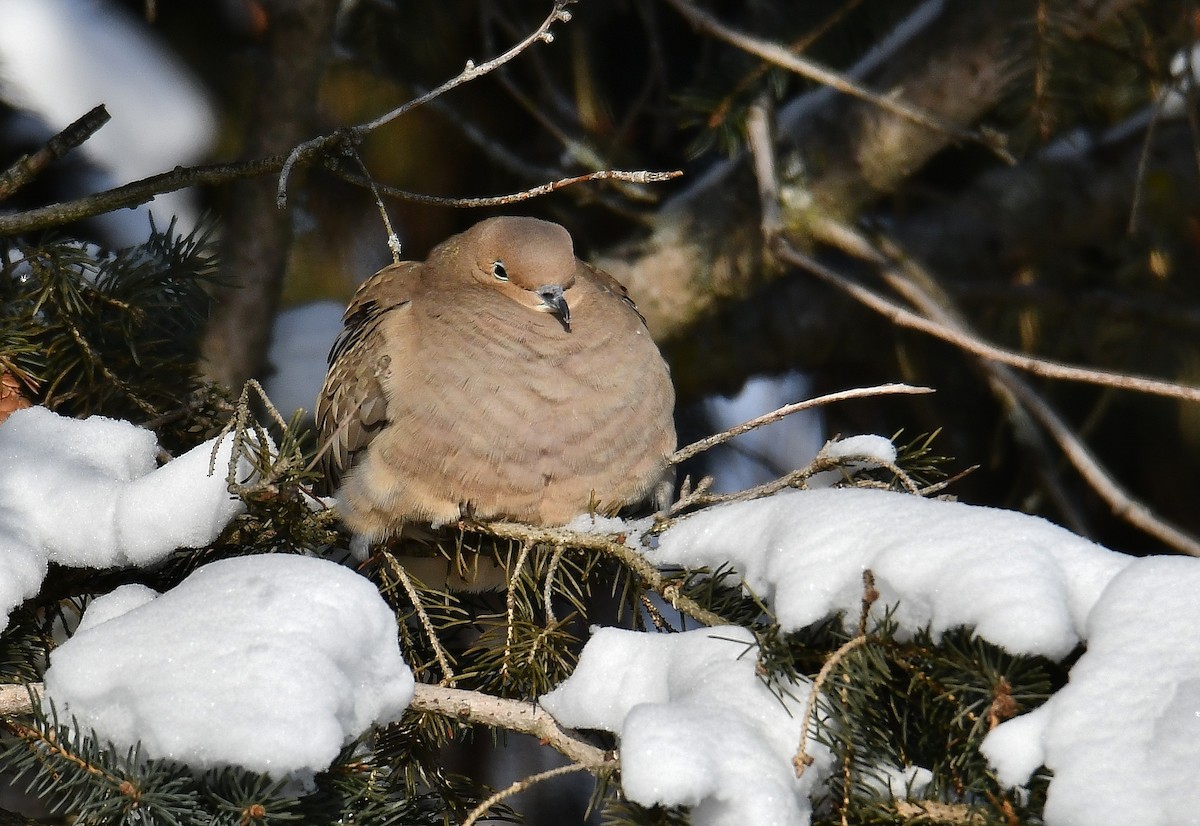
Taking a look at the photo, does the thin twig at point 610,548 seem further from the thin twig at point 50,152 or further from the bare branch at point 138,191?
the thin twig at point 50,152

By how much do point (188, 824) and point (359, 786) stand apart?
7.9 inches

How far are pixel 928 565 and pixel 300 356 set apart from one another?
289 cm

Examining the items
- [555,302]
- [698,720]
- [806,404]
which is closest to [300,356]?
[555,302]

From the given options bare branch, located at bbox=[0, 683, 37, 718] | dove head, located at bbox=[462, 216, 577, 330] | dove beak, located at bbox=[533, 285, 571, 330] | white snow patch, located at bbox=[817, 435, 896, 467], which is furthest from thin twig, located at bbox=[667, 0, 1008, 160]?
bare branch, located at bbox=[0, 683, 37, 718]

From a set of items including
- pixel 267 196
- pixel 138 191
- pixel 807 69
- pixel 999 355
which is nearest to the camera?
pixel 138 191

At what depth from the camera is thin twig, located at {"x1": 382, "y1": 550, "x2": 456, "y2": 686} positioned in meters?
1.72

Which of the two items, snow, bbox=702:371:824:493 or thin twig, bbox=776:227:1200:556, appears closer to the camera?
thin twig, bbox=776:227:1200:556

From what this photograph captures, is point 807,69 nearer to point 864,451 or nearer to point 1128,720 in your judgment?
point 864,451

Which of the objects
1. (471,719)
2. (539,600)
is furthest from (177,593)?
(539,600)

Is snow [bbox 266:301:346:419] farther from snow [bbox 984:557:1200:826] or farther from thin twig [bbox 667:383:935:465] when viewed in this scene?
snow [bbox 984:557:1200:826]

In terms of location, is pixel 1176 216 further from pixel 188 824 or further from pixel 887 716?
pixel 188 824

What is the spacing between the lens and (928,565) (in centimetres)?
131

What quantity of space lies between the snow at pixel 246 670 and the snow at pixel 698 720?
242 millimetres

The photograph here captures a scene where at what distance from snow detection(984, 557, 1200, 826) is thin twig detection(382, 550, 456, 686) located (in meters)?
0.80
